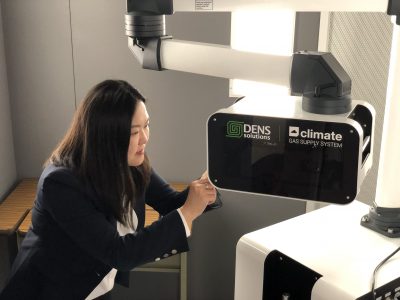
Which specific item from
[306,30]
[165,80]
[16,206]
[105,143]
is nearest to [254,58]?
[105,143]

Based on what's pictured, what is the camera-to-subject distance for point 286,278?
46.0 inches

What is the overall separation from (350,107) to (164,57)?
462mm

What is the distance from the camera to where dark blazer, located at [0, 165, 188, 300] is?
1538 millimetres

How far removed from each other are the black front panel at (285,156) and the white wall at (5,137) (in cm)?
188

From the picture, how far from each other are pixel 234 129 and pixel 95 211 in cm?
76

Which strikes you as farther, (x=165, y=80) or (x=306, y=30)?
(x=165, y=80)

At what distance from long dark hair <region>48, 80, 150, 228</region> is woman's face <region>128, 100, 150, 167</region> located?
0.01 m

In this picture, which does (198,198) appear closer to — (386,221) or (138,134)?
(138,134)

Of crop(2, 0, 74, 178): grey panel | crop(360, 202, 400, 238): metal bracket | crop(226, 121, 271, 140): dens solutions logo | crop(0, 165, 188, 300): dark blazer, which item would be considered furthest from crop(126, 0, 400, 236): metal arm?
crop(2, 0, 74, 178): grey panel

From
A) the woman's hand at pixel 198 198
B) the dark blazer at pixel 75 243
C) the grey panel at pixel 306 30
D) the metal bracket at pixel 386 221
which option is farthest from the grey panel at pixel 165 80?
the metal bracket at pixel 386 221

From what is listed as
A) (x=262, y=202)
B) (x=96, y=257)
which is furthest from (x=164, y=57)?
(x=262, y=202)

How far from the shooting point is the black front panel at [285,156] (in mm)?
910

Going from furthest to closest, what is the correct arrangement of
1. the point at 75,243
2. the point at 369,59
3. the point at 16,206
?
the point at 16,206 < the point at 369,59 < the point at 75,243

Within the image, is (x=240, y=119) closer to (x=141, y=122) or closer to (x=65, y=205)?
(x=141, y=122)
